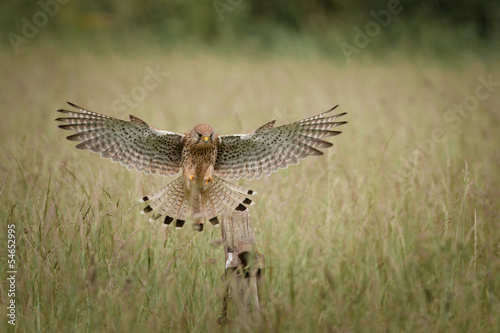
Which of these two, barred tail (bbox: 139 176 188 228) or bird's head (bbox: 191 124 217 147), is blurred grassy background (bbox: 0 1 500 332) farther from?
bird's head (bbox: 191 124 217 147)

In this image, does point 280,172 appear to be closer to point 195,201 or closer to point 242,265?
point 195,201

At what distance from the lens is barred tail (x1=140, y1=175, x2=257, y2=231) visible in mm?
3971

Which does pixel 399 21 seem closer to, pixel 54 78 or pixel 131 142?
pixel 54 78

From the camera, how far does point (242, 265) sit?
2.70m

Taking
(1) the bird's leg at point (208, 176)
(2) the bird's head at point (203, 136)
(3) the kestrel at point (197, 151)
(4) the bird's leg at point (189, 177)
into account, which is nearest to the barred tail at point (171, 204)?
(3) the kestrel at point (197, 151)

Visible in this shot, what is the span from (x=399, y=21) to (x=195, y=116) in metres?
9.82

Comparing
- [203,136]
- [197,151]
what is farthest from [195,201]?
[203,136]

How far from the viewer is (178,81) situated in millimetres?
12008

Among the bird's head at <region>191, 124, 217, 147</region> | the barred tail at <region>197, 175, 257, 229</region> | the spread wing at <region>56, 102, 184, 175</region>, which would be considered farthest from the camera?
the barred tail at <region>197, 175, 257, 229</region>

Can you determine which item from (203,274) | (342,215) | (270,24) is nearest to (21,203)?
(203,274)

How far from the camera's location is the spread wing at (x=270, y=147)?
397 cm

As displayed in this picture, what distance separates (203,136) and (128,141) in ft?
2.24

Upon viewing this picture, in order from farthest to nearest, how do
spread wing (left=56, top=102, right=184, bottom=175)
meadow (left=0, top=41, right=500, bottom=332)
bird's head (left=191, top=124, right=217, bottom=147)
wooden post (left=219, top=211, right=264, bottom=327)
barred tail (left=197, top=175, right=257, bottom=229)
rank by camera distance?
1. barred tail (left=197, top=175, right=257, bottom=229)
2. spread wing (left=56, top=102, right=184, bottom=175)
3. bird's head (left=191, top=124, right=217, bottom=147)
4. meadow (left=0, top=41, right=500, bottom=332)
5. wooden post (left=219, top=211, right=264, bottom=327)

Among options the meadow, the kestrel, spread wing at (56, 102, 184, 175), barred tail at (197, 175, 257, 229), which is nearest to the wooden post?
the meadow
